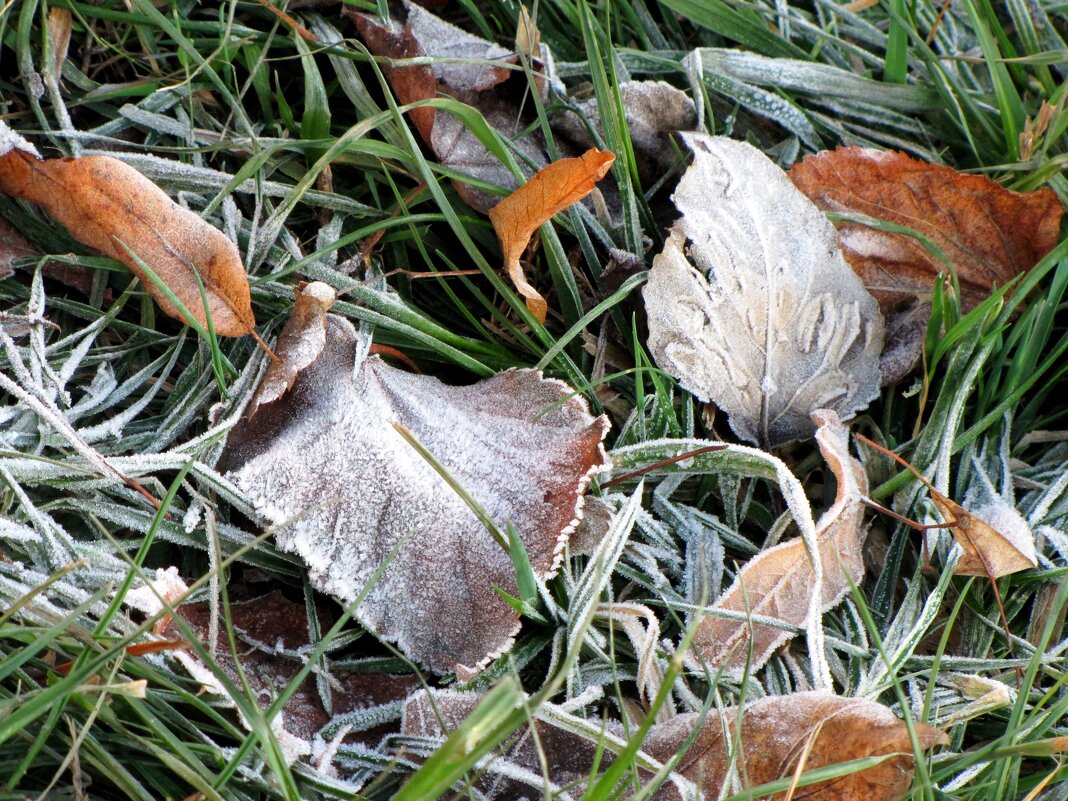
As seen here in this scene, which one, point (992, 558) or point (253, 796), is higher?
point (992, 558)

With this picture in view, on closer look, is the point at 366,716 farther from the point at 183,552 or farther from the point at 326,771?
the point at 183,552

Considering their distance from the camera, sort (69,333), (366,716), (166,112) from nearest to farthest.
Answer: (366,716)
(69,333)
(166,112)

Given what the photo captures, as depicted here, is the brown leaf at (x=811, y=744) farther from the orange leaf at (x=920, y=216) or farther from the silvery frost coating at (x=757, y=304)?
the orange leaf at (x=920, y=216)

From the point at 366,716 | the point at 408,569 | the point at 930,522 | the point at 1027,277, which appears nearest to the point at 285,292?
the point at 408,569

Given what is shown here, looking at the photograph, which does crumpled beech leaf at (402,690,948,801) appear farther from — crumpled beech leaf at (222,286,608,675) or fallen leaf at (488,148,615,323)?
fallen leaf at (488,148,615,323)

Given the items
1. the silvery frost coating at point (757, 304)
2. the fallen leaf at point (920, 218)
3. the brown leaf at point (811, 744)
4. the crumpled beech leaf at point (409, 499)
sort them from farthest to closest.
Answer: the fallen leaf at point (920, 218) → the silvery frost coating at point (757, 304) → the crumpled beech leaf at point (409, 499) → the brown leaf at point (811, 744)

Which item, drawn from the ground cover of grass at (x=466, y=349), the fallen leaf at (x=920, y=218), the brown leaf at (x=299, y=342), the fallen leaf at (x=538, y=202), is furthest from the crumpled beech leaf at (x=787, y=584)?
the brown leaf at (x=299, y=342)

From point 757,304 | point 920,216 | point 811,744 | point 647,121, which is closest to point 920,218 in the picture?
point 920,216
